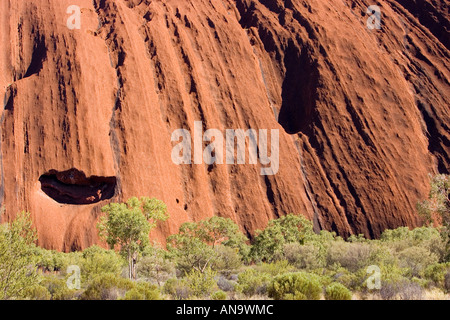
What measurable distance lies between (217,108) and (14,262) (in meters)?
34.5

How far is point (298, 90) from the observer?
4875 centimetres

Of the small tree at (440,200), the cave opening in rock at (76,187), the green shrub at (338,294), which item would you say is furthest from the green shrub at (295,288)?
the cave opening in rock at (76,187)

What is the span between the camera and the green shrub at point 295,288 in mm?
10516

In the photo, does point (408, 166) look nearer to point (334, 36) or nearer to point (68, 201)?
point (334, 36)

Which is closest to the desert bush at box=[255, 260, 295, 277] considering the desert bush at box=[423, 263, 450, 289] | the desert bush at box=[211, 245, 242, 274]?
the desert bush at box=[211, 245, 242, 274]

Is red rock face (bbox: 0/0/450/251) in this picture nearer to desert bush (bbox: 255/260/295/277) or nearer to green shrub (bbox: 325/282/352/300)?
desert bush (bbox: 255/260/295/277)

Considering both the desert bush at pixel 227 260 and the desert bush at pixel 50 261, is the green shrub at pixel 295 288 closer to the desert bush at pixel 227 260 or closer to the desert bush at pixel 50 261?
the desert bush at pixel 227 260

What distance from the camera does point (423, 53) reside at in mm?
54031

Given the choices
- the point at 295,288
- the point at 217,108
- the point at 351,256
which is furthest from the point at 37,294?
the point at 217,108

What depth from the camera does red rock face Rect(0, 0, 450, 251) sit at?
3356cm

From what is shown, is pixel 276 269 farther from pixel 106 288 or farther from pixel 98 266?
pixel 106 288

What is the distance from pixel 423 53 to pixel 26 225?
56058 millimetres

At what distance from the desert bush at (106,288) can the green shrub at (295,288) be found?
13.8 ft

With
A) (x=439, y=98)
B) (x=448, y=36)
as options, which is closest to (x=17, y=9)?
(x=439, y=98)
